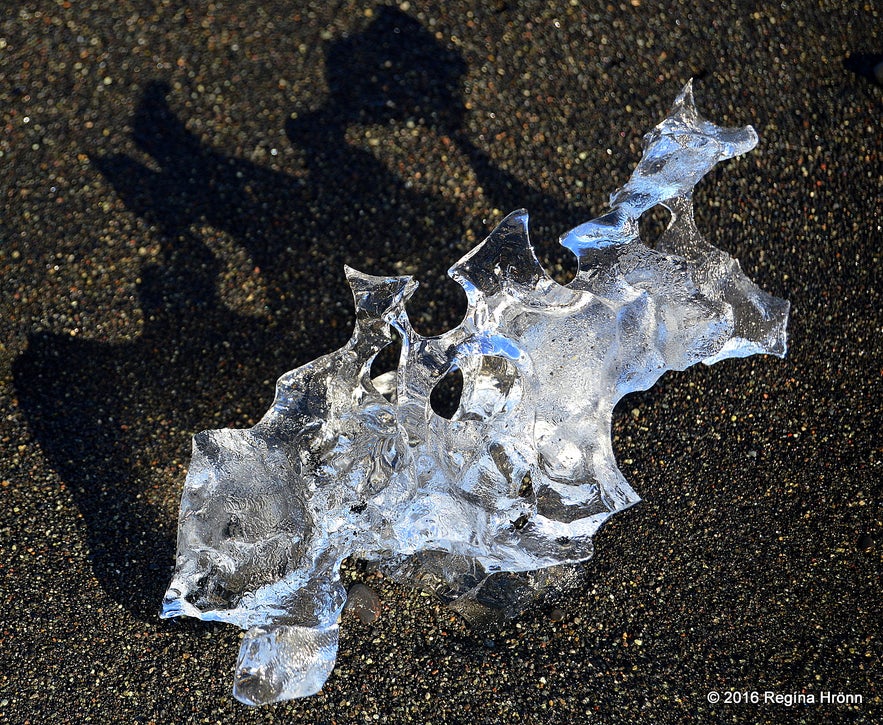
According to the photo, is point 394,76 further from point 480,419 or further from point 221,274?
point 480,419

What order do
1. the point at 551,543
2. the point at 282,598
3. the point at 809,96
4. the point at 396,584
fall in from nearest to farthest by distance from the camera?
the point at 282,598 → the point at 551,543 → the point at 396,584 → the point at 809,96

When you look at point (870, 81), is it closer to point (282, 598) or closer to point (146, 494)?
point (282, 598)

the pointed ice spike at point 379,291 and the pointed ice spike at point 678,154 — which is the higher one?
the pointed ice spike at point 678,154

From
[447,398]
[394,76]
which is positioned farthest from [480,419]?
[394,76]

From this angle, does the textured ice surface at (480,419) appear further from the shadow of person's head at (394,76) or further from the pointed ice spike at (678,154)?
the shadow of person's head at (394,76)

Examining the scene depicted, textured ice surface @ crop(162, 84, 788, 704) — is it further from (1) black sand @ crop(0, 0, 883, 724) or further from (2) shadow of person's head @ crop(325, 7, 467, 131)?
(2) shadow of person's head @ crop(325, 7, 467, 131)

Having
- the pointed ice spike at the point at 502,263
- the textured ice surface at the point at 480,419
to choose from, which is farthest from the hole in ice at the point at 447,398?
the pointed ice spike at the point at 502,263

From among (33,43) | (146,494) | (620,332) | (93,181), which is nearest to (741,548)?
(620,332)
